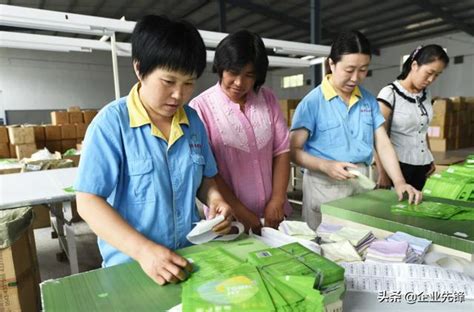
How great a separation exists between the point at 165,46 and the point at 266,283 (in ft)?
1.81

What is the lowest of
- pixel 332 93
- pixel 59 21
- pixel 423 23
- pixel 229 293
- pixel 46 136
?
pixel 229 293

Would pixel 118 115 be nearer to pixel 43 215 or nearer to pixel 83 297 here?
pixel 83 297

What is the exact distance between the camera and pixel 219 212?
3.08ft

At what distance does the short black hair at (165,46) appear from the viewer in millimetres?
783

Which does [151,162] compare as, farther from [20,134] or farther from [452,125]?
[452,125]

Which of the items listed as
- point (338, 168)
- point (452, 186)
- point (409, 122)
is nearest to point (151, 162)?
point (338, 168)

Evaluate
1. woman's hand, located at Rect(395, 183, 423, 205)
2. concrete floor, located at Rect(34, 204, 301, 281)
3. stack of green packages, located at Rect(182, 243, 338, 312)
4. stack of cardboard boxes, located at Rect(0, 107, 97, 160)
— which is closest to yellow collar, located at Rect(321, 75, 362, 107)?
woman's hand, located at Rect(395, 183, 423, 205)

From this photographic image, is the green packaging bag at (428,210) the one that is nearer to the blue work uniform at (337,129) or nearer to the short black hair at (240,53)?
the blue work uniform at (337,129)

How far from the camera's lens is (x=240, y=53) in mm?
1146

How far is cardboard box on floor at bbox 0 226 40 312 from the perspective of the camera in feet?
5.82

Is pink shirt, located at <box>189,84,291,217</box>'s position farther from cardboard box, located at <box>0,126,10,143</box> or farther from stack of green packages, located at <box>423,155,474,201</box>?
cardboard box, located at <box>0,126,10,143</box>

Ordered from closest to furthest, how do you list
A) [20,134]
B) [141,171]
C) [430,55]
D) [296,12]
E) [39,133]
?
[141,171], [430,55], [20,134], [39,133], [296,12]

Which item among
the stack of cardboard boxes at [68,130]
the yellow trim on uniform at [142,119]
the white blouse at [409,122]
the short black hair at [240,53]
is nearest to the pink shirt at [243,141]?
the short black hair at [240,53]

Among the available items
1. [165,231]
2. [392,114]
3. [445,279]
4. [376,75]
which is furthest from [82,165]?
[376,75]
